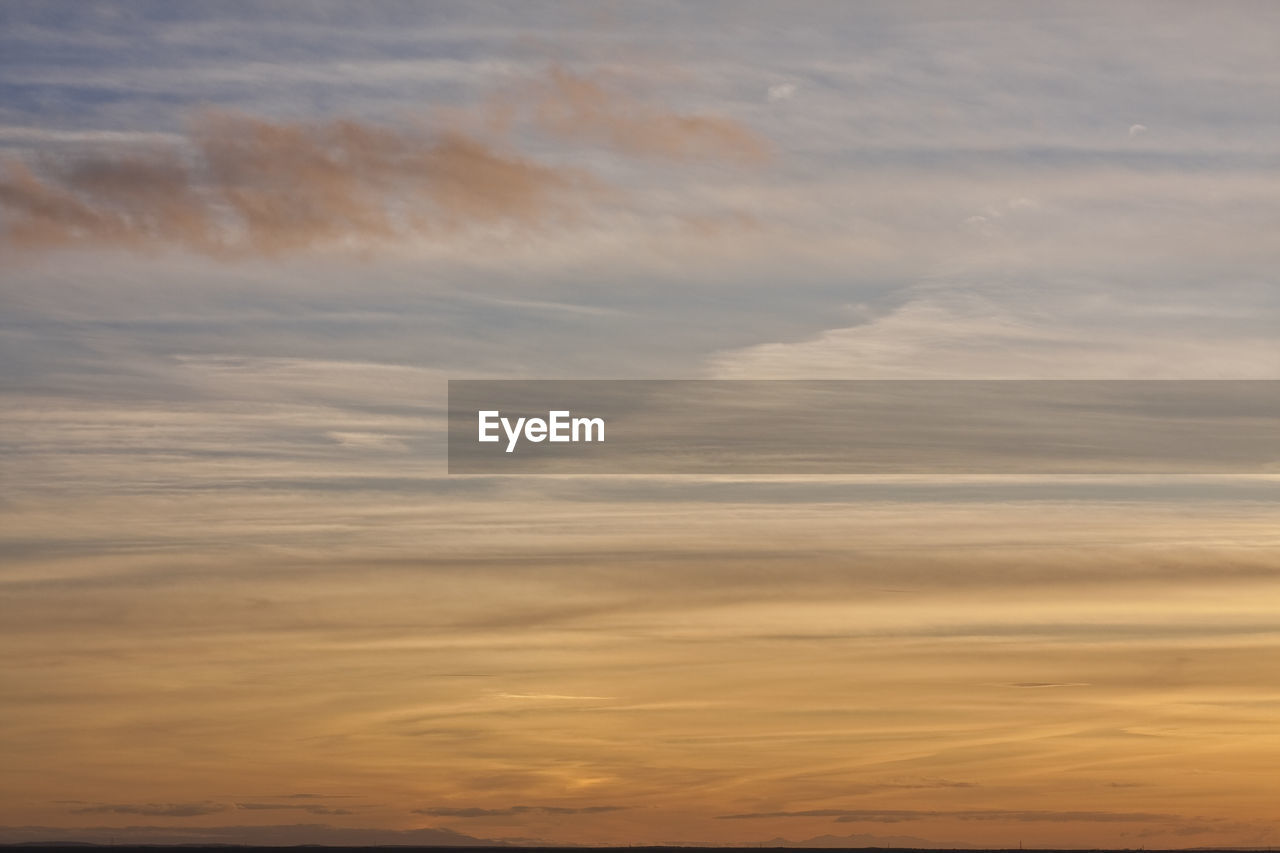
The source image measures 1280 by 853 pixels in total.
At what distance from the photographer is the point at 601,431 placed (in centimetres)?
8500

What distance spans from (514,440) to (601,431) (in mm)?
4290

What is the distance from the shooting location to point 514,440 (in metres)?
85.8
